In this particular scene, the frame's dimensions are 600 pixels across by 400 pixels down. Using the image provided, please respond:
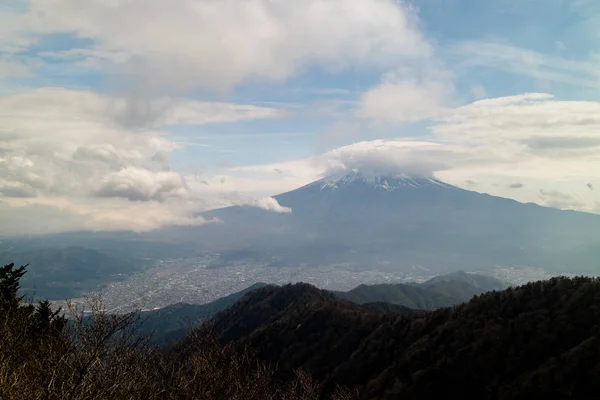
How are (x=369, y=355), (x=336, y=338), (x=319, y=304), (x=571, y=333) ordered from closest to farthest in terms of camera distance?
(x=571, y=333)
(x=369, y=355)
(x=336, y=338)
(x=319, y=304)

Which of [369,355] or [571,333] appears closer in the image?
[571,333]

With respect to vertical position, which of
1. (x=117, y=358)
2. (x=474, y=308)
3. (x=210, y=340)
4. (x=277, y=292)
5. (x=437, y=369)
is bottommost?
(x=277, y=292)

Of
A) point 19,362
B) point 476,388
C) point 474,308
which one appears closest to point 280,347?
point 474,308

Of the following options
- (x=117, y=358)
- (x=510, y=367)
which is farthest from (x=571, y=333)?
(x=117, y=358)

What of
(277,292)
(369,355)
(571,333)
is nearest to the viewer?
(571,333)

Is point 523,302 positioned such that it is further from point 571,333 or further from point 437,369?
point 437,369

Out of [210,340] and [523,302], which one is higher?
[210,340]
